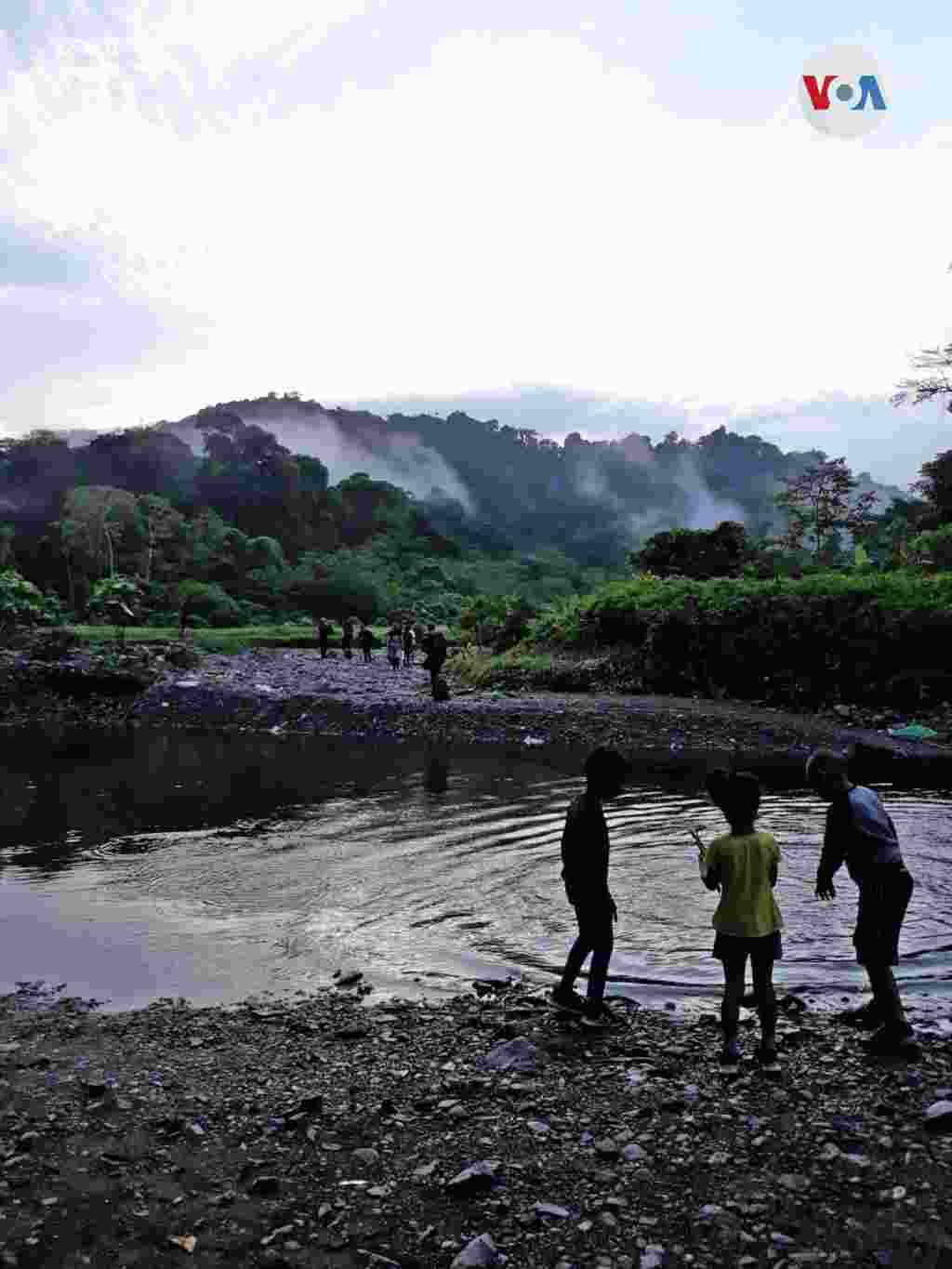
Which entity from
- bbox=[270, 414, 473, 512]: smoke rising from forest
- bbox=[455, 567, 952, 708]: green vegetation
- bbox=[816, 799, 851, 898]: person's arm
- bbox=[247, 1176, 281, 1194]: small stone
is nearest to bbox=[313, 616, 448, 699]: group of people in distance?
bbox=[455, 567, 952, 708]: green vegetation

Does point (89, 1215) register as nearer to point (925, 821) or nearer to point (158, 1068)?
point (158, 1068)

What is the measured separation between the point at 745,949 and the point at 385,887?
19.3 feet

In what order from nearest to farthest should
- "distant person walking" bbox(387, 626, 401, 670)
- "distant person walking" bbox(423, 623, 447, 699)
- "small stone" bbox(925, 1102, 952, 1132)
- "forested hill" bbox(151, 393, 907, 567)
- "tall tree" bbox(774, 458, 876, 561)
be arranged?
"small stone" bbox(925, 1102, 952, 1132), "distant person walking" bbox(423, 623, 447, 699), "distant person walking" bbox(387, 626, 401, 670), "tall tree" bbox(774, 458, 876, 561), "forested hill" bbox(151, 393, 907, 567)

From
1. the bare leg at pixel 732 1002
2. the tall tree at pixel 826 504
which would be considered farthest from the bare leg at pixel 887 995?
the tall tree at pixel 826 504

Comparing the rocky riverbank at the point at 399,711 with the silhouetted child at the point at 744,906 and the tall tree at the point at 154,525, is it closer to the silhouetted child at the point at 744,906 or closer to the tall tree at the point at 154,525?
the silhouetted child at the point at 744,906

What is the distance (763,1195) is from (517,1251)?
1192 millimetres

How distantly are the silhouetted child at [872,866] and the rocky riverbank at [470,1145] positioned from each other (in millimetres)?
488

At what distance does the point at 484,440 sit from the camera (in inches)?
5714

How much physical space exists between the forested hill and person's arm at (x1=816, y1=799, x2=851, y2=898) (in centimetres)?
10813

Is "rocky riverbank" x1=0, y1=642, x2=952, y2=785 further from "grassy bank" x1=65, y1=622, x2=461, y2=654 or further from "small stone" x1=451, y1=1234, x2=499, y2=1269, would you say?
"small stone" x1=451, y1=1234, x2=499, y2=1269

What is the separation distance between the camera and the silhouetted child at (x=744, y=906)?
6.50 metres

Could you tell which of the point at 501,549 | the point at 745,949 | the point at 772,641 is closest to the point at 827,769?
the point at 745,949

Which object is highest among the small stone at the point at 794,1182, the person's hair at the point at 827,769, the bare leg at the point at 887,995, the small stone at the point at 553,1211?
the person's hair at the point at 827,769

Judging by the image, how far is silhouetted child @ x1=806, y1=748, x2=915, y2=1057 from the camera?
6.79 m
